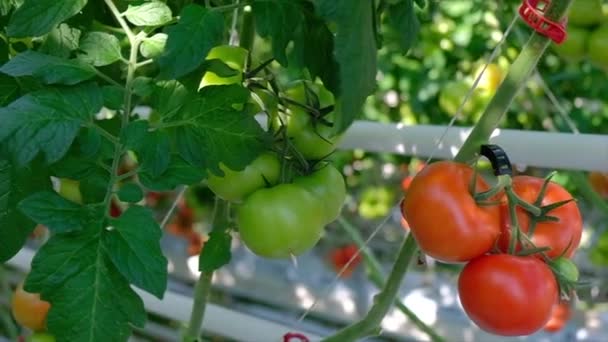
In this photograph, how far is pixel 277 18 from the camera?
22.2 inches

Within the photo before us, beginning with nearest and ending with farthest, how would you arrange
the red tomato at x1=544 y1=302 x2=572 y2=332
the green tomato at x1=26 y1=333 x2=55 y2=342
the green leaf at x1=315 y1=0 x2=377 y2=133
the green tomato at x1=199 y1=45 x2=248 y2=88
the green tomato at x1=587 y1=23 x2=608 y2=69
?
the green leaf at x1=315 y1=0 x2=377 y2=133, the green tomato at x1=199 y1=45 x2=248 y2=88, the green tomato at x1=26 y1=333 x2=55 y2=342, the green tomato at x1=587 y1=23 x2=608 y2=69, the red tomato at x1=544 y1=302 x2=572 y2=332

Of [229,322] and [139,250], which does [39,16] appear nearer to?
[139,250]

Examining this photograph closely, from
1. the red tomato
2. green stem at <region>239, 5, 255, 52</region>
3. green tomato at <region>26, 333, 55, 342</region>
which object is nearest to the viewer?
green stem at <region>239, 5, 255, 52</region>

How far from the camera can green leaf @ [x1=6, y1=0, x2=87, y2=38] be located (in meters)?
0.53

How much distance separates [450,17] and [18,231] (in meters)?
1.42

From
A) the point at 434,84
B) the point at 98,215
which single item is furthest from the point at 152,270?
the point at 434,84

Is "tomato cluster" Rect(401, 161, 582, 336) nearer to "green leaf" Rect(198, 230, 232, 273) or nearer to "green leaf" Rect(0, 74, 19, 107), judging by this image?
"green leaf" Rect(198, 230, 232, 273)

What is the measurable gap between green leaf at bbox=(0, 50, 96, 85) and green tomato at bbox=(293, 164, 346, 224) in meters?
0.20

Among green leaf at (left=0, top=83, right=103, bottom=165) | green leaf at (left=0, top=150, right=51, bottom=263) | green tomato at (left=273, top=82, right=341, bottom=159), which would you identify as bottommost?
green leaf at (left=0, top=150, right=51, bottom=263)

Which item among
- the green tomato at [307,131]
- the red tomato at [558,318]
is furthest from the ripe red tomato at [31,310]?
the red tomato at [558,318]

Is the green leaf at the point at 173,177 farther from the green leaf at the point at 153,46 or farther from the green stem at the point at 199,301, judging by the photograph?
the green stem at the point at 199,301

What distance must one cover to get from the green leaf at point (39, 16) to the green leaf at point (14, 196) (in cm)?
10

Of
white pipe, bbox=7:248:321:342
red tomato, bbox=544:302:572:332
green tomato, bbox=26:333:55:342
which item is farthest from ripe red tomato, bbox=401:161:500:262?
red tomato, bbox=544:302:572:332

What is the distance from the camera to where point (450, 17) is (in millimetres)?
1842
